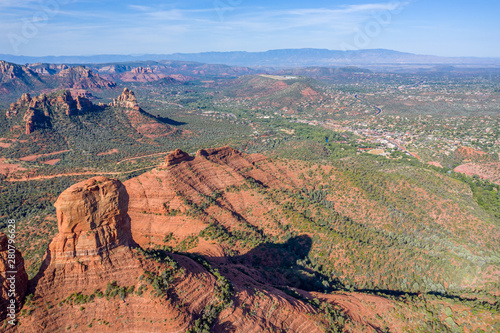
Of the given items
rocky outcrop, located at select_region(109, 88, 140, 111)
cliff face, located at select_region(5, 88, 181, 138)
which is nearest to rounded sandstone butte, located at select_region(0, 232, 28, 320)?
cliff face, located at select_region(5, 88, 181, 138)

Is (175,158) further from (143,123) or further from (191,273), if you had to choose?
(143,123)

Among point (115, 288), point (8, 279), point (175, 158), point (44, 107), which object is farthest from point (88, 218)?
point (44, 107)

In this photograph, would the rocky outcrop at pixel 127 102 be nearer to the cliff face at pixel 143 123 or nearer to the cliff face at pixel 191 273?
the cliff face at pixel 143 123

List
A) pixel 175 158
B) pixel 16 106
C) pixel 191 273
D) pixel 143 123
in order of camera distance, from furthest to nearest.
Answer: pixel 143 123 → pixel 16 106 → pixel 175 158 → pixel 191 273

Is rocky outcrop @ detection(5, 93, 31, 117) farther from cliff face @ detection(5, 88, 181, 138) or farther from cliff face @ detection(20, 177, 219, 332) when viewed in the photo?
cliff face @ detection(20, 177, 219, 332)

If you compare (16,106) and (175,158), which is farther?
(16,106)

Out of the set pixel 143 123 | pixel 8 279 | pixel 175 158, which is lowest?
pixel 143 123
